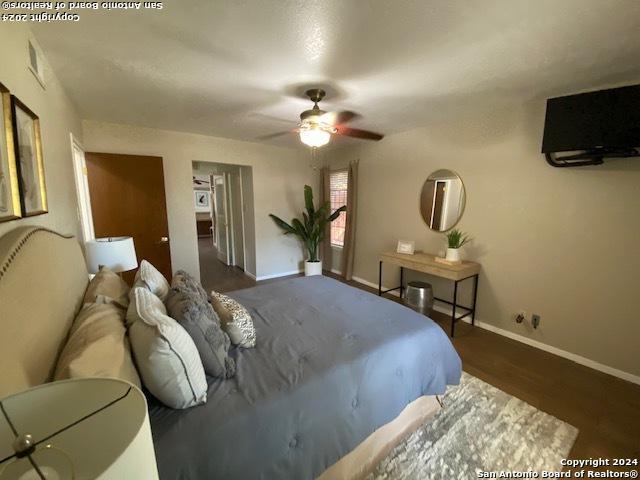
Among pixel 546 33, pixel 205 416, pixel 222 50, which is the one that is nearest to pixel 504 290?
pixel 546 33

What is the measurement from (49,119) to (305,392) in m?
2.22

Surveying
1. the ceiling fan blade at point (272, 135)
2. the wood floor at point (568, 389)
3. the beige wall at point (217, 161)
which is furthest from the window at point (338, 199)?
the wood floor at point (568, 389)

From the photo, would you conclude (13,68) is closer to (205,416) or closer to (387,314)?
(205,416)

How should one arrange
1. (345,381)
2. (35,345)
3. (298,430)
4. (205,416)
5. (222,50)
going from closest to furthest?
(35,345)
(205,416)
(298,430)
(345,381)
(222,50)

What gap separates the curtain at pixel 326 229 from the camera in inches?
188

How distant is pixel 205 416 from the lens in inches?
40.7

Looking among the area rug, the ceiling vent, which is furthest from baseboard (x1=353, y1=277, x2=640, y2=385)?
the ceiling vent

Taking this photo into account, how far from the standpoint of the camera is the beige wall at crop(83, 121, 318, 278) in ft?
10.9

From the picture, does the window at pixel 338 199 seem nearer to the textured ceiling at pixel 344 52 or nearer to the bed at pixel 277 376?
the textured ceiling at pixel 344 52

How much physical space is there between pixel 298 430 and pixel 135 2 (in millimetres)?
2035

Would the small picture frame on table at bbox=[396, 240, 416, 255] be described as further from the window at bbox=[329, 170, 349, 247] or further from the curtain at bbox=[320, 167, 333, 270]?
the curtain at bbox=[320, 167, 333, 270]

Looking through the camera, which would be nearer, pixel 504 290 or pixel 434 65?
pixel 434 65

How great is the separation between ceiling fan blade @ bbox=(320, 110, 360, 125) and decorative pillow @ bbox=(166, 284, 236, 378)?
2218mm

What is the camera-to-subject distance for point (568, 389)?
6.77 ft
